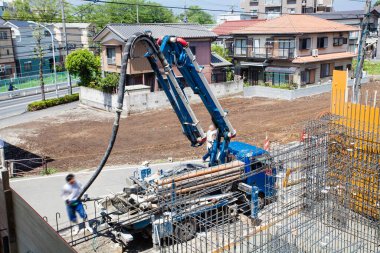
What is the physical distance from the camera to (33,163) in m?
15.1

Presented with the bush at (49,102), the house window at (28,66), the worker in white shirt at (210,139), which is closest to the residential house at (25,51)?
the house window at (28,66)

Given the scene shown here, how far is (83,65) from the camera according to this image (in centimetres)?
2702

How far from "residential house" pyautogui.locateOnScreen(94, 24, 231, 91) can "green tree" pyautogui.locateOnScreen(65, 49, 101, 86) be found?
5.01 feet

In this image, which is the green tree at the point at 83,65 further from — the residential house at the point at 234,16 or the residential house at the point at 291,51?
the residential house at the point at 234,16

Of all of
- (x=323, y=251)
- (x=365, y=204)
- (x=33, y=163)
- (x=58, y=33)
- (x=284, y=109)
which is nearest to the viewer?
(x=323, y=251)

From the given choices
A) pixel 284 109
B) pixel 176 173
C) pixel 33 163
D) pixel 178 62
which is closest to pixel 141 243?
pixel 176 173

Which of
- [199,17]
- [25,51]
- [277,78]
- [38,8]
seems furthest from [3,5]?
[277,78]

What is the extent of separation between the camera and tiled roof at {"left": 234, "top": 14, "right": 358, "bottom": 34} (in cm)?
3164

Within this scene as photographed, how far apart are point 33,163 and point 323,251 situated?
1115cm

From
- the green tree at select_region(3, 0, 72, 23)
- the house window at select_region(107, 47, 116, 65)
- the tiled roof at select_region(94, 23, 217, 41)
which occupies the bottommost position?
the house window at select_region(107, 47, 116, 65)

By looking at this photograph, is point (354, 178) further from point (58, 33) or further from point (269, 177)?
point (58, 33)

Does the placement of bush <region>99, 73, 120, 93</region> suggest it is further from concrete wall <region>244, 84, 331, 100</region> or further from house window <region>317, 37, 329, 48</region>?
house window <region>317, 37, 329, 48</region>

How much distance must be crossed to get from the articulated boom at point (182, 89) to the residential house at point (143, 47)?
53.4ft

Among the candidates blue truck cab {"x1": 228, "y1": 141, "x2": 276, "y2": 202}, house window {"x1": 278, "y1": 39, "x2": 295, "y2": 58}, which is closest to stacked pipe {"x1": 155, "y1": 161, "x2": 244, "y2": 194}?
blue truck cab {"x1": 228, "y1": 141, "x2": 276, "y2": 202}
